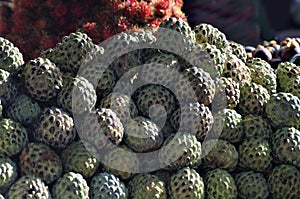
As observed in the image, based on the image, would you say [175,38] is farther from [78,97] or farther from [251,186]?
[251,186]

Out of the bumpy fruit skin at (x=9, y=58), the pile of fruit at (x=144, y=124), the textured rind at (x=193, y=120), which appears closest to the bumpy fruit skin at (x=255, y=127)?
the pile of fruit at (x=144, y=124)

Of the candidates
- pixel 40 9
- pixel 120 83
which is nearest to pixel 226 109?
pixel 120 83

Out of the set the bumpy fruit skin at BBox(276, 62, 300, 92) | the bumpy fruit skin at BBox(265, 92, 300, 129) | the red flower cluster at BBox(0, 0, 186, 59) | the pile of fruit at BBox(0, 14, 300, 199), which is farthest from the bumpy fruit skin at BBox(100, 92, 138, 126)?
the red flower cluster at BBox(0, 0, 186, 59)

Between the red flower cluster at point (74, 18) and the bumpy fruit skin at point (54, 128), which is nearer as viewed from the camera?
the bumpy fruit skin at point (54, 128)

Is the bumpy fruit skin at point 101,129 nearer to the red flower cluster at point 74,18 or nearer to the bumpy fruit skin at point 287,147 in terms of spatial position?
the bumpy fruit skin at point 287,147

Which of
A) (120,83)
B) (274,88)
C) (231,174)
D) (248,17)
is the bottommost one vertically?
(248,17)

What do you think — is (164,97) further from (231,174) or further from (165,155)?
(231,174)

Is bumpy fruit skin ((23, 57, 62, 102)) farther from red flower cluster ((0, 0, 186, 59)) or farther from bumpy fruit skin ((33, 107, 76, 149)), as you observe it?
red flower cluster ((0, 0, 186, 59))
